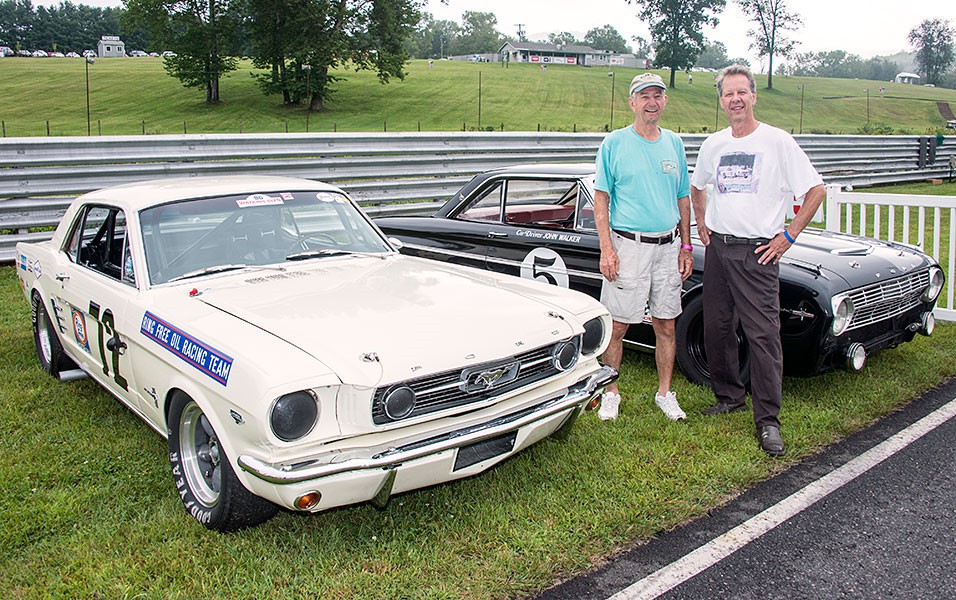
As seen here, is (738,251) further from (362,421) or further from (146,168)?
(146,168)

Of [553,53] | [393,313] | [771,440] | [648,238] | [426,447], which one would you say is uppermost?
[553,53]

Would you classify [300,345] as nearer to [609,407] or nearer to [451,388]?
[451,388]

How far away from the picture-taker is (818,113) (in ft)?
196

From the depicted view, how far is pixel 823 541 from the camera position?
10.3 ft

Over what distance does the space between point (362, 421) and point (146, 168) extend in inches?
276

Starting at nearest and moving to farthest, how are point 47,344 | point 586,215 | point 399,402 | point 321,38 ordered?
point 399,402 < point 47,344 < point 586,215 < point 321,38

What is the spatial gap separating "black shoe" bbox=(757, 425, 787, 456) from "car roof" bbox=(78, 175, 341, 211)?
2.81m

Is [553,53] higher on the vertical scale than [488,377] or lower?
higher

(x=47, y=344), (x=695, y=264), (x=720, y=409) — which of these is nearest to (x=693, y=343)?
(x=695, y=264)

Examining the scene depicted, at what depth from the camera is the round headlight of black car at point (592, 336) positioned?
12.2ft

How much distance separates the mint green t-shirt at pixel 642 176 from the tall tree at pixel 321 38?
130ft

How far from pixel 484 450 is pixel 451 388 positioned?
0.31 meters

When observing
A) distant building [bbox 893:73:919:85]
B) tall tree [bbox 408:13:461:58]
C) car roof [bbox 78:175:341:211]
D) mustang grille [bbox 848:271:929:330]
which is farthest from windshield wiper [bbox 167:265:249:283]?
distant building [bbox 893:73:919:85]

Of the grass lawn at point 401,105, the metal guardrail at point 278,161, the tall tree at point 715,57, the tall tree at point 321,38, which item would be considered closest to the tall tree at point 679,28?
the grass lawn at point 401,105
